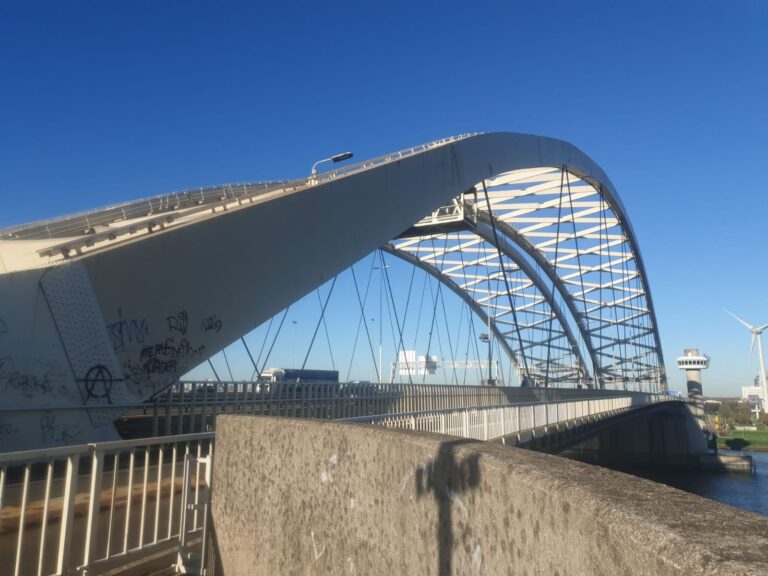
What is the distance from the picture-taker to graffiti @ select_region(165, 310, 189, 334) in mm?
10961

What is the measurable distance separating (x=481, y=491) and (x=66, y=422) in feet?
27.7

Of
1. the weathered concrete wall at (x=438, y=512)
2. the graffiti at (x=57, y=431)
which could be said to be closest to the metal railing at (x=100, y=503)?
the weathered concrete wall at (x=438, y=512)

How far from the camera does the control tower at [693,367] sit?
240 feet

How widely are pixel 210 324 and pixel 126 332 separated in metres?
1.89

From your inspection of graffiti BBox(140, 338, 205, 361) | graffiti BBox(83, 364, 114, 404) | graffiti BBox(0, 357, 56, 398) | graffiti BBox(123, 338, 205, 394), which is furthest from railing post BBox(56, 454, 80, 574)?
graffiti BBox(140, 338, 205, 361)

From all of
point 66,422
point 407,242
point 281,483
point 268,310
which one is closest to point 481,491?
point 281,483

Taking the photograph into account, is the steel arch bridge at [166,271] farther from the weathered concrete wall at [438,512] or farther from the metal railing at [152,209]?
the weathered concrete wall at [438,512]

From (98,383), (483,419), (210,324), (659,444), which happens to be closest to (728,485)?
(659,444)

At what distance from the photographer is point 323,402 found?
611 inches

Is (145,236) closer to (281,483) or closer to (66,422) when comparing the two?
(66,422)

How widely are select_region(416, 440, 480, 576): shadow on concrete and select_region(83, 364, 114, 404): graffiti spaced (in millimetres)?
8260

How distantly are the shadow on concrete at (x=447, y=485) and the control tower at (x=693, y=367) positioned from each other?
80431 mm

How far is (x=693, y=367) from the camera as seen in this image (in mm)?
73500

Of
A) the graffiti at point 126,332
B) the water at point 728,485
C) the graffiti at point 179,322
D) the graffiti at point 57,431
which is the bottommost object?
the water at point 728,485
